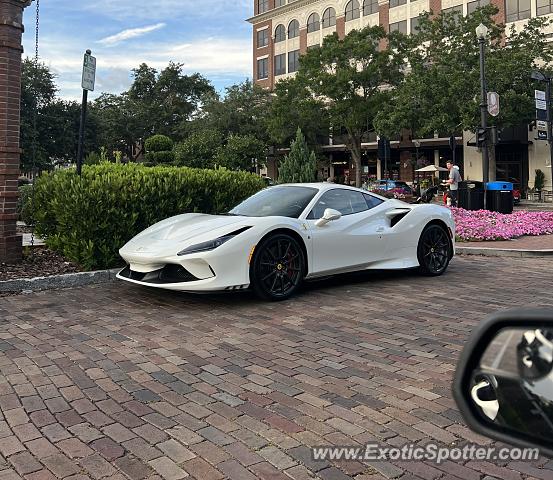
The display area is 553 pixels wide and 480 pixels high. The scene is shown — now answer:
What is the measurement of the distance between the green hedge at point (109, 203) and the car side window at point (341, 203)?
2643 mm

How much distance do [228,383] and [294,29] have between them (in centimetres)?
5795

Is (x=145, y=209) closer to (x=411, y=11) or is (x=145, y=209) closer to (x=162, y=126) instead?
(x=411, y=11)

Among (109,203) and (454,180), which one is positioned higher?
(454,180)

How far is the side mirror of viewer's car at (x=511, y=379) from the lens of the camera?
3.32 feet

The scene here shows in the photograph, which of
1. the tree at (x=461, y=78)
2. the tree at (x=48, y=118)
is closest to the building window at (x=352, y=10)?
the tree at (x=461, y=78)

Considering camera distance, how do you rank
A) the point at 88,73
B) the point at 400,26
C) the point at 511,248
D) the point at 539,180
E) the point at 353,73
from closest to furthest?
the point at 88,73 → the point at 511,248 → the point at 539,180 → the point at 353,73 → the point at 400,26

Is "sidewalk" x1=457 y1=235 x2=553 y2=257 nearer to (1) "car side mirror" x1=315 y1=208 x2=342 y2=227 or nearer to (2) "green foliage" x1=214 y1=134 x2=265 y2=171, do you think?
(1) "car side mirror" x1=315 y1=208 x2=342 y2=227

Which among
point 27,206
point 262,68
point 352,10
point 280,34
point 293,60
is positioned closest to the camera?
point 27,206

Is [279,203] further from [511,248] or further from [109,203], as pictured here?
[511,248]

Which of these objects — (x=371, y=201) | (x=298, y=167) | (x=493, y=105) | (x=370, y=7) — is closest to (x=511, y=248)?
(x=371, y=201)

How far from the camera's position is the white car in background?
5.49 meters

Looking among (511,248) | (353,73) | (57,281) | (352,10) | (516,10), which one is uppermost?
(352,10)

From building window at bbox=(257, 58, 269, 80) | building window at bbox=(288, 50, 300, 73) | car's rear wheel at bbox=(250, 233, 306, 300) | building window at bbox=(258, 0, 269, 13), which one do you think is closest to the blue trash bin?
car's rear wheel at bbox=(250, 233, 306, 300)

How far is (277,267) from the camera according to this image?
19.5ft
